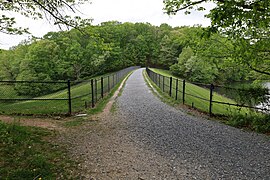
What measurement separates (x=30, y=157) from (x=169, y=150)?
10.1ft

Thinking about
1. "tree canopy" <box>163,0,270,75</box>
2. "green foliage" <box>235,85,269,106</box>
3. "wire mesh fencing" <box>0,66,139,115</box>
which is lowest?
"wire mesh fencing" <box>0,66,139,115</box>

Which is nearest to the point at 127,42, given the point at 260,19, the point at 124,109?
the point at 124,109

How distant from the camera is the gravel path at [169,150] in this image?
3846mm

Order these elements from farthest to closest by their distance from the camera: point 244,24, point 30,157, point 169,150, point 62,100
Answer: point 62,100
point 244,24
point 169,150
point 30,157

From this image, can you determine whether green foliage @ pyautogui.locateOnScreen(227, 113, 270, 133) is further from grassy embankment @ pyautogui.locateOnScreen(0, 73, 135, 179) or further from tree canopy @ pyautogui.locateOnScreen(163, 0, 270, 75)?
grassy embankment @ pyautogui.locateOnScreen(0, 73, 135, 179)

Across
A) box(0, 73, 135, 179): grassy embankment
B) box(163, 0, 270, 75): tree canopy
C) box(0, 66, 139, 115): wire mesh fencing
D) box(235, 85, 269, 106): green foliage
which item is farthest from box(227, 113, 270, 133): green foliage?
box(0, 66, 139, 115): wire mesh fencing

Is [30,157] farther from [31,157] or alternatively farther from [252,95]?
[252,95]

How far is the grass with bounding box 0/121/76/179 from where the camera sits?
3.54 meters

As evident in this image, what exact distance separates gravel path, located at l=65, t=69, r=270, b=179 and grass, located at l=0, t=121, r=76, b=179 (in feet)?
1.41

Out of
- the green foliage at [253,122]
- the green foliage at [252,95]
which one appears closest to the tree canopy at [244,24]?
the green foliage at [252,95]

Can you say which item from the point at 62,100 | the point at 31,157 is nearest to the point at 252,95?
the point at 31,157

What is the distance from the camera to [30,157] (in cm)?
410

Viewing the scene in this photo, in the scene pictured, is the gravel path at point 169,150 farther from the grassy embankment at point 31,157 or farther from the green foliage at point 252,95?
the green foliage at point 252,95

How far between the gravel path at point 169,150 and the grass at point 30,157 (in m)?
0.43
